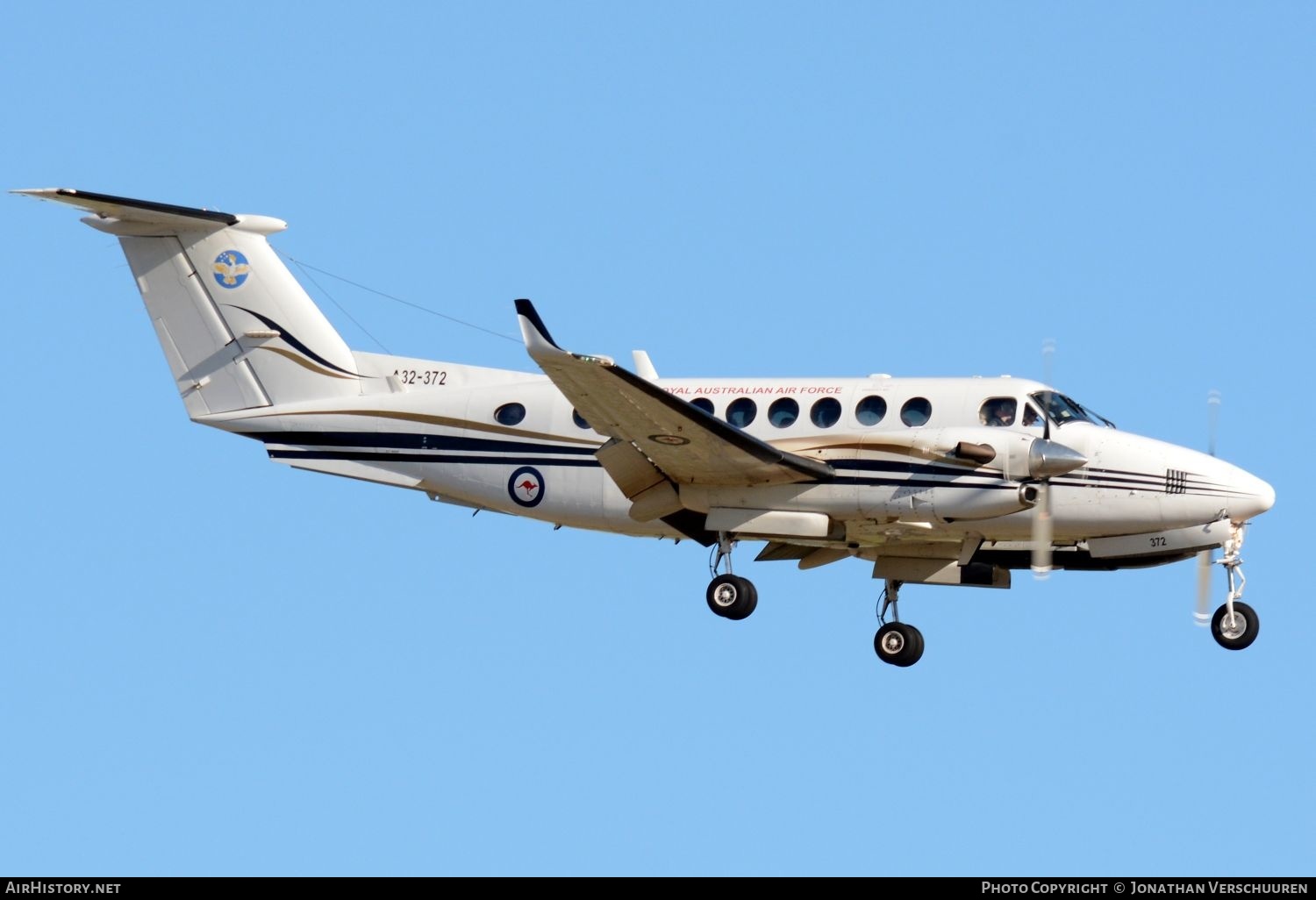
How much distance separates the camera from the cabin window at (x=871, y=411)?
A: 1014 inches

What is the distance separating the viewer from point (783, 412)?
26156mm

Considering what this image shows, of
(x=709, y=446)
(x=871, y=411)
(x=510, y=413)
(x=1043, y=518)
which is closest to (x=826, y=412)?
(x=871, y=411)

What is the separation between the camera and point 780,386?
26375 millimetres

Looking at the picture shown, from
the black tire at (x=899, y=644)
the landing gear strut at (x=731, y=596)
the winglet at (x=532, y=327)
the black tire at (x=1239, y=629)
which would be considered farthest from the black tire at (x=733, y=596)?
the black tire at (x=1239, y=629)

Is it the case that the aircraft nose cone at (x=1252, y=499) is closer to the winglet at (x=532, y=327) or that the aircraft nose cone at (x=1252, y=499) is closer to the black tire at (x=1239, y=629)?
the black tire at (x=1239, y=629)

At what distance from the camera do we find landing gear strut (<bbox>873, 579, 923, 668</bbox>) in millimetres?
27641

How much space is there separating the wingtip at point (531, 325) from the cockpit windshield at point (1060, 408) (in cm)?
628

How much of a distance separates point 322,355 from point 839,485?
790 centimetres

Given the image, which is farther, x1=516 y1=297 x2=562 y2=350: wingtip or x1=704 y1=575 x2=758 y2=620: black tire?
x1=704 y1=575 x2=758 y2=620: black tire

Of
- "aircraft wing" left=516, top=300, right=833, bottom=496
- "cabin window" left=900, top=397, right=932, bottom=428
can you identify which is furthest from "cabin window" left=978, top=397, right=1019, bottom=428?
"aircraft wing" left=516, top=300, right=833, bottom=496

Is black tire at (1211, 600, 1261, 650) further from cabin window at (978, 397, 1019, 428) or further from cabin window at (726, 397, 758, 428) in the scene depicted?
cabin window at (726, 397, 758, 428)

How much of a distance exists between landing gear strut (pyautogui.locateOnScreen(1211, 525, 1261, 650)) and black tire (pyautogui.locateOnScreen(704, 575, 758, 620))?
18.7 feet
